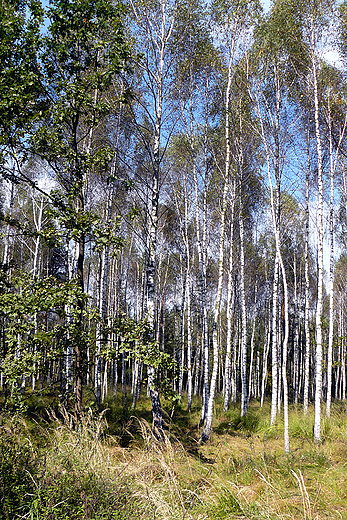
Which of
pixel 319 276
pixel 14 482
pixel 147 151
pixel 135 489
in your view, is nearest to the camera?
pixel 14 482

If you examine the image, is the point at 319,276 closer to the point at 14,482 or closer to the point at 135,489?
the point at 135,489

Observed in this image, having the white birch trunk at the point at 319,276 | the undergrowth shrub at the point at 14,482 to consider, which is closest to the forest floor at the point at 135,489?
the undergrowth shrub at the point at 14,482

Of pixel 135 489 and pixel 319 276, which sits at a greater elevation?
pixel 319 276

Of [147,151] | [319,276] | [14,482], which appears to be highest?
[147,151]

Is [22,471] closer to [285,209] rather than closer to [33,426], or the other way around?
[33,426]

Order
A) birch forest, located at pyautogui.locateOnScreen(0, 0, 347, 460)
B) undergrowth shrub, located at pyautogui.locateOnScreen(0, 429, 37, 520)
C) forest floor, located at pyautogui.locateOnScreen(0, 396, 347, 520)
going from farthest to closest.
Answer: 1. birch forest, located at pyautogui.locateOnScreen(0, 0, 347, 460)
2. forest floor, located at pyautogui.locateOnScreen(0, 396, 347, 520)
3. undergrowth shrub, located at pyautogui.locateOnScreen(0, 429, 37, 520)

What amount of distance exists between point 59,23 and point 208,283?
56.5 ft

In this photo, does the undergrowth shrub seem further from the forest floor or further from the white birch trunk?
the white birch trunk

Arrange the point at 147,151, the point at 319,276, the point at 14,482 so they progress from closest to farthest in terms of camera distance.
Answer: the point at 14,482, the point at 319,276, the point at 147,151

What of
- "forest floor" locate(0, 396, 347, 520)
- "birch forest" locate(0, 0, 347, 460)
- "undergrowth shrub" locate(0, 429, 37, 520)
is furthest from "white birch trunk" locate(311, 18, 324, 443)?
"undergrowth shrub" locate(0, 429, 37, 520)

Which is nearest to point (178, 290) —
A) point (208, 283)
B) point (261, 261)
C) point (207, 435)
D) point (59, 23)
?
point (208, 283)

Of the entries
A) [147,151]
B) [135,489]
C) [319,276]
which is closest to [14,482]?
[135,489]

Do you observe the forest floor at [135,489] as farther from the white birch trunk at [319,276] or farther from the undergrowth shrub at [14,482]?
the white birch trunk at [319,276]

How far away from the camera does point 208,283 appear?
21312 millimetres
